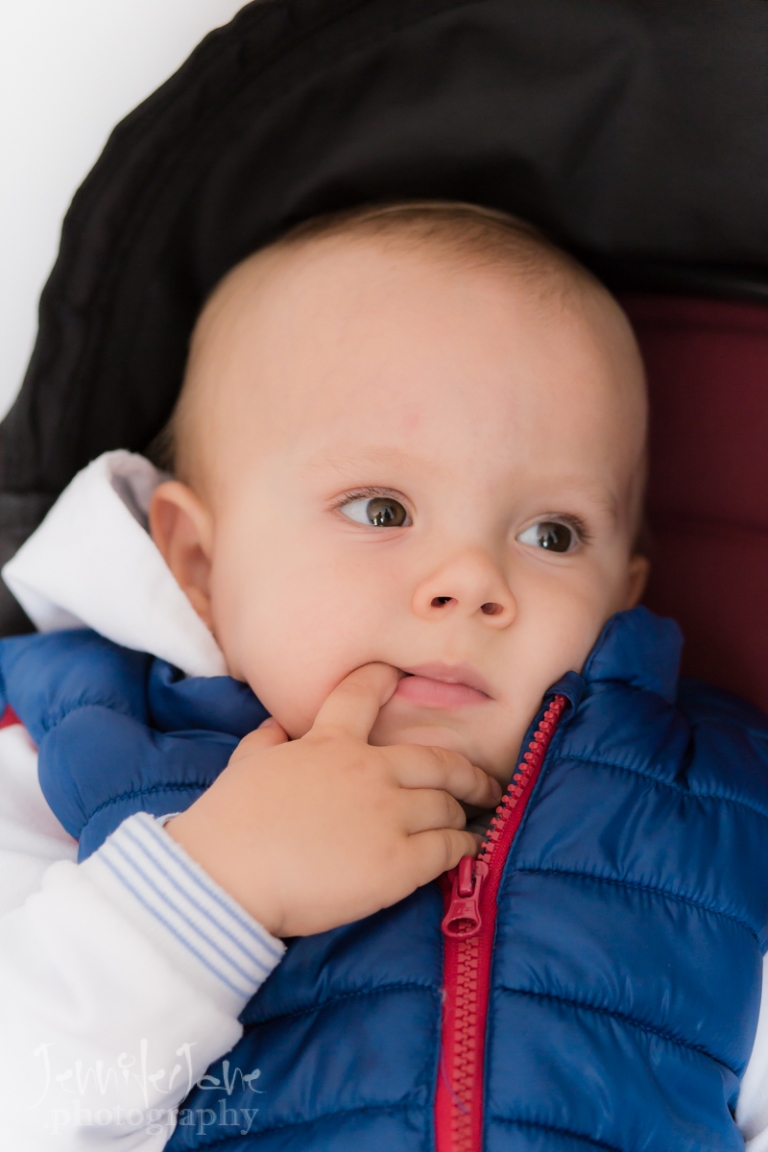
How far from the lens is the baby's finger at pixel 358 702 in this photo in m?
0.98

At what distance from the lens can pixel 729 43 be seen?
1121 mm

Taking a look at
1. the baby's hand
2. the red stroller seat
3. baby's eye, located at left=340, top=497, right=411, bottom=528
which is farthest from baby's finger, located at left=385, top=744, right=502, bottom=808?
the red stroller seat

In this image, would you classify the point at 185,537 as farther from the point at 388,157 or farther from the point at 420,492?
the point at 388,157

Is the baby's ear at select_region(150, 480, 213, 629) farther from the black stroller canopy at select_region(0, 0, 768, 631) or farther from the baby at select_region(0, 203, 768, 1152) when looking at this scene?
the black stroller canopy at select_region(0, 0, 768, 631)

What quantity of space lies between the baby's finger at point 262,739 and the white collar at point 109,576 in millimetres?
128

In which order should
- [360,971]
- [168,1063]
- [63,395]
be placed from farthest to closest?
[63,395], [360,971], [168,1063]

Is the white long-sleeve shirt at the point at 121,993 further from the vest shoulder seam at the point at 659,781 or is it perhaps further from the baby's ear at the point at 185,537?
the baby's ear at the point at 185,537

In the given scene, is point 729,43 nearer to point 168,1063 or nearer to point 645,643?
point 645,643

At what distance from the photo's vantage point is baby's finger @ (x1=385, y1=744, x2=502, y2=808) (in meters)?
0.98

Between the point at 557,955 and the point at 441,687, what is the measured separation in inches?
10.7

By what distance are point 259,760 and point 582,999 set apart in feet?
1.12

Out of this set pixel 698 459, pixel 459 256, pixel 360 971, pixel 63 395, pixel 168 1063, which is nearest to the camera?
pixel 168 1063

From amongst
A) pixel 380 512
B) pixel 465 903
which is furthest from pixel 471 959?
pixel 380 512

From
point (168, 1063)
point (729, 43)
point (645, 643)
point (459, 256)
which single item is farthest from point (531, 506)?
point (168, 1063)
